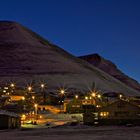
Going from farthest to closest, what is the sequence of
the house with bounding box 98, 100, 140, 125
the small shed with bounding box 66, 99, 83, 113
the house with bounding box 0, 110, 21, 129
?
1. the small shed with bounding box 66, 99, 83, 113
2. the house with bounding box 98, 100, 140, 125
3. the house with bounding box 0, 110, 21, 129

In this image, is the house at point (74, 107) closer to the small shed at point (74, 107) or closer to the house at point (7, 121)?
the small shed at point (74, 107)

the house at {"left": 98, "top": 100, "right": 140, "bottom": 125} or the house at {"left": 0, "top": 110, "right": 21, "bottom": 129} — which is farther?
the house at {"left": 98, "top": 100, "right": 140, "bottom": 125}

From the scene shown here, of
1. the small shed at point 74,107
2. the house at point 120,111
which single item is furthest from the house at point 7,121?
the small shed at point 74,107

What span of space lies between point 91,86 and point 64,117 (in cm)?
9477

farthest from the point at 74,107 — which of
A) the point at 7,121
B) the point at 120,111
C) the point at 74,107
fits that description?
the point at 7,121

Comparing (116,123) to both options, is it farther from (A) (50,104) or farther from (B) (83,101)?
(A) (50,104)

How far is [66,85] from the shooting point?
16988 cm

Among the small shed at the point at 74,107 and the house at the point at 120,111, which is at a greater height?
the small shed at the point at 74,107

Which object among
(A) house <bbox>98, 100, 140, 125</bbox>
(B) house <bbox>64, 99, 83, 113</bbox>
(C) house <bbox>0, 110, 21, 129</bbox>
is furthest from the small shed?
(C) house <bbox>0, 110, 21, 129</bbox>

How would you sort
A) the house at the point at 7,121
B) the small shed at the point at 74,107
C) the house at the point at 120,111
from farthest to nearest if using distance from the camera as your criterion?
the small shed at the point at 74,107 < the house at the point at 120,111 < the house at the point at 7,121

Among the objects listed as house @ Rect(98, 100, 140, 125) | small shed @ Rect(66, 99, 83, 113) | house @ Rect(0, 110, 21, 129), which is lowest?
house @ Rect(0, 110, 21, 129)

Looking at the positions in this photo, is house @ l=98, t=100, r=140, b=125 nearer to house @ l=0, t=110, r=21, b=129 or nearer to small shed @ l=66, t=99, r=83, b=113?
house @ l=0, t=110, r=21, b=129

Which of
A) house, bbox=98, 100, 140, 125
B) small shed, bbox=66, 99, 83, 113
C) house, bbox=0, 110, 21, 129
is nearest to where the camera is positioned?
house, bbox=0, 110, 21, 129

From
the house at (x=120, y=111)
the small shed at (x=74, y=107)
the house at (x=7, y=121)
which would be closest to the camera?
the house at (x=7, y=121)
